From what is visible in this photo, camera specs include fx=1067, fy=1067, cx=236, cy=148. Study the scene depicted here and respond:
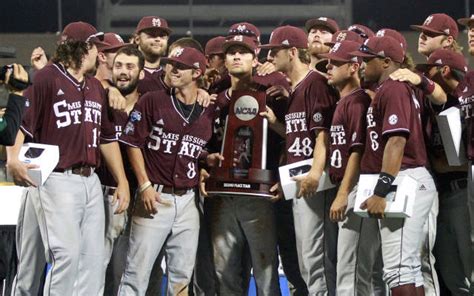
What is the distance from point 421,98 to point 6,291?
3.21 metres

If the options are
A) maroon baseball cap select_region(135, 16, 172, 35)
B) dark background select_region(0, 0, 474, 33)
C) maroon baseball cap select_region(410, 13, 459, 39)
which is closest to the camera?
maroon baseball cap select_region(410, 13, 459, 39)

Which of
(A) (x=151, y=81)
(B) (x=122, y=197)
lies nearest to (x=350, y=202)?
(B) (x=122, y=197)

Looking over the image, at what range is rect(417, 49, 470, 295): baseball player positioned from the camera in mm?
7039

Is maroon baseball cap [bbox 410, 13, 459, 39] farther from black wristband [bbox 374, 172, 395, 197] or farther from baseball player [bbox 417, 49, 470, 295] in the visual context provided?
black wristband [bbox 374, 172, 395, 197]

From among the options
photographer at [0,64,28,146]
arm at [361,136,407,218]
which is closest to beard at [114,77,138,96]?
arm at [361,136,407,218]

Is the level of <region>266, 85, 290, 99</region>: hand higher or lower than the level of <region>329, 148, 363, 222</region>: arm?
higher

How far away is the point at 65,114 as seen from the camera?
6.68 meters

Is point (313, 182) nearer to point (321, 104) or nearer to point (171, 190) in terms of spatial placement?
point (321, 104)

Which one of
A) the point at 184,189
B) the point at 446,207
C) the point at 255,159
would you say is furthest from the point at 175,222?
the point at 446,207

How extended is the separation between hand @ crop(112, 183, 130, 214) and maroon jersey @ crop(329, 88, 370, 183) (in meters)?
1.35

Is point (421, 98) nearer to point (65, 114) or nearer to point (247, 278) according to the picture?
point (247, 278)

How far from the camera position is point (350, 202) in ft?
22.5

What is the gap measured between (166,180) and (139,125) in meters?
0.41

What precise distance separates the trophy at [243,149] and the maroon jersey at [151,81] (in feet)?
1.98
